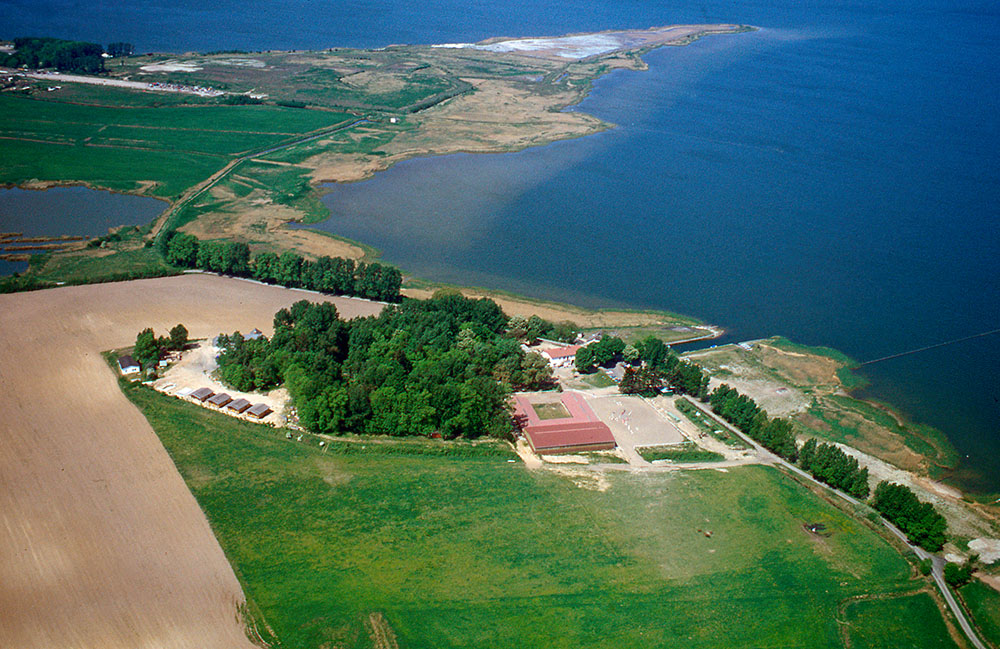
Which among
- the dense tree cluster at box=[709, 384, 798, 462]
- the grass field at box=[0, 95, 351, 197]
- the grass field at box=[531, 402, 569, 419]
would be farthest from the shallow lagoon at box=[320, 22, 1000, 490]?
the grass field at box=[0, 95, 351, 197]

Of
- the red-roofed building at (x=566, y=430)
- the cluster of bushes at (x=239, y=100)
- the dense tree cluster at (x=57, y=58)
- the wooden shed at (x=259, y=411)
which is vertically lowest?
the wooden shed at (x=259, y=411)

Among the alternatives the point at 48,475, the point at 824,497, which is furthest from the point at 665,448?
the point at 48,475

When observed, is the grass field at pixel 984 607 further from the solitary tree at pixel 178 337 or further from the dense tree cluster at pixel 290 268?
the solitary tree at pixel 178 337

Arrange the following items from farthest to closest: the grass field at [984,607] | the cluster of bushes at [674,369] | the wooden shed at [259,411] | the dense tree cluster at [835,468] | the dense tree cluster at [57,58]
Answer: the dense tree cluster at [57,58], the cluster of bushes at [674,369], the wooden shed at [259,411], the dense tree cluster at [835,468], the grass field at [984,607]

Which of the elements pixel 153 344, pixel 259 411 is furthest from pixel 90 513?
pixel 153 344

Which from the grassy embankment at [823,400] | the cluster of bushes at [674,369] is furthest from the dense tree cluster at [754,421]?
the grassy embankment at [823,400]

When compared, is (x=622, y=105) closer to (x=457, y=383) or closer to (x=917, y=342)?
(x=917, y=342)

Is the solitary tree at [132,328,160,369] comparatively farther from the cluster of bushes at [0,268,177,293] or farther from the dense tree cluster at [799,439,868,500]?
the dense tree cluster at [799,439,868,500]
